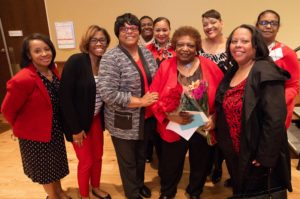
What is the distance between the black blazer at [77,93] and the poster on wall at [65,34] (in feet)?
7.11

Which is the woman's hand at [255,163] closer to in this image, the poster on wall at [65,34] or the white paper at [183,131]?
the white paper at [183,131]

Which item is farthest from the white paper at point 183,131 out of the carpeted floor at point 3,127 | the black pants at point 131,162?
the carpeted floor at point 3,127

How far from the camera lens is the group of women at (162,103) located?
1518 mm

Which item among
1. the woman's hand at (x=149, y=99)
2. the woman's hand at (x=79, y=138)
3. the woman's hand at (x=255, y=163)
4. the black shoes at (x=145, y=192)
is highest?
the woman's hand at (x=149, y=99)

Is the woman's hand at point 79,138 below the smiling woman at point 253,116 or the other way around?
below

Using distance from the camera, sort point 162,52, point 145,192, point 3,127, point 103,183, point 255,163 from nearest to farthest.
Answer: point 255,163 → point 145,192 → point 162,52 → point 103,183 → point 3,127

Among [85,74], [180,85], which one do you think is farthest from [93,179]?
[180,85]

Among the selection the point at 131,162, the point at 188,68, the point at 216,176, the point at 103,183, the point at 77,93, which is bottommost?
the point at 103,183

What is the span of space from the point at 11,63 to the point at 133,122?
11.0ft

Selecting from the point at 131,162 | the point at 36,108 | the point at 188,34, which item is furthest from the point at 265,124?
the point at 36,108

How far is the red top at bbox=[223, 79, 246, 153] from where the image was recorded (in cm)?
156

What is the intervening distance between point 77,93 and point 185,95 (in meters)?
0.78

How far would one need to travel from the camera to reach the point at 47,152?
1.96m

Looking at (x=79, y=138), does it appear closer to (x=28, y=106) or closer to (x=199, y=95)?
(x=28, y=106)
